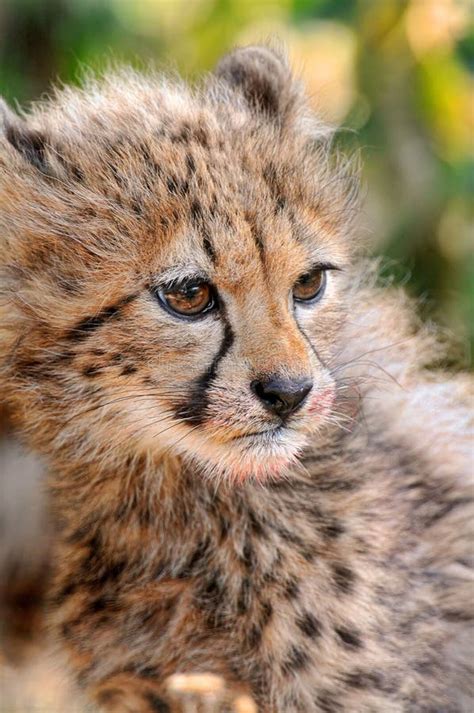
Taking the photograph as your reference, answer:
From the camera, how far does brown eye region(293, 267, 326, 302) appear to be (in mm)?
2121

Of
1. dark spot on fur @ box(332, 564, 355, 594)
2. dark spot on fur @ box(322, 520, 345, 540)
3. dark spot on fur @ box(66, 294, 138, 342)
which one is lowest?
dark spot on fur @ box(332, 564, 355, 594)

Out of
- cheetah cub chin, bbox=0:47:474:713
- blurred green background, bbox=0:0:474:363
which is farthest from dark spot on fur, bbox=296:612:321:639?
blurred green background, bbox=0:0:474:363

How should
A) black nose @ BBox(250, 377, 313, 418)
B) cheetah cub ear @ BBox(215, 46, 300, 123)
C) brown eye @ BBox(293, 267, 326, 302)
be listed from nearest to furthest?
black nose @ BBox(250, 377, 313, 418) → brown eye @ BBox(293, 267, 326, 302) → cheetah cub ear @ BBox(215, 46, 300, 123)

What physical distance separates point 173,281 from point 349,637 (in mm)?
742

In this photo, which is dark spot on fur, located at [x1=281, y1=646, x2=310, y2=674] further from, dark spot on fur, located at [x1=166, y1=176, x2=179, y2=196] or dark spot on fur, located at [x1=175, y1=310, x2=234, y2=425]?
dark spot on fur, located at [x1=166, y1=176, x2=179, y2=196]

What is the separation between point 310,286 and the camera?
2.15 metres

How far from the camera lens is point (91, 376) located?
6.75 ft

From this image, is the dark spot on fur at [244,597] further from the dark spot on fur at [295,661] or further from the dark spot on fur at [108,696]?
the dark spot on fur at [108,696]

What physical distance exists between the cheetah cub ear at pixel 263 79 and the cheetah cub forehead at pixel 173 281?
0.44 ft

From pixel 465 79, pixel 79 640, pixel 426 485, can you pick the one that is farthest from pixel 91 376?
pixel 465 79

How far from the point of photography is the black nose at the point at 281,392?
6.29 ft

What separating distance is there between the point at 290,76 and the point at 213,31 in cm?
228

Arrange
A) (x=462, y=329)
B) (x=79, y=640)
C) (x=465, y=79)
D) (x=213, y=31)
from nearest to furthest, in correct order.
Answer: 1. (x=79, y=640)
2. (x=462, y=329)
3. (x=465, y=79)
4. (x=213, y=31)

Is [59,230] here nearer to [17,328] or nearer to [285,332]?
[17,328]
